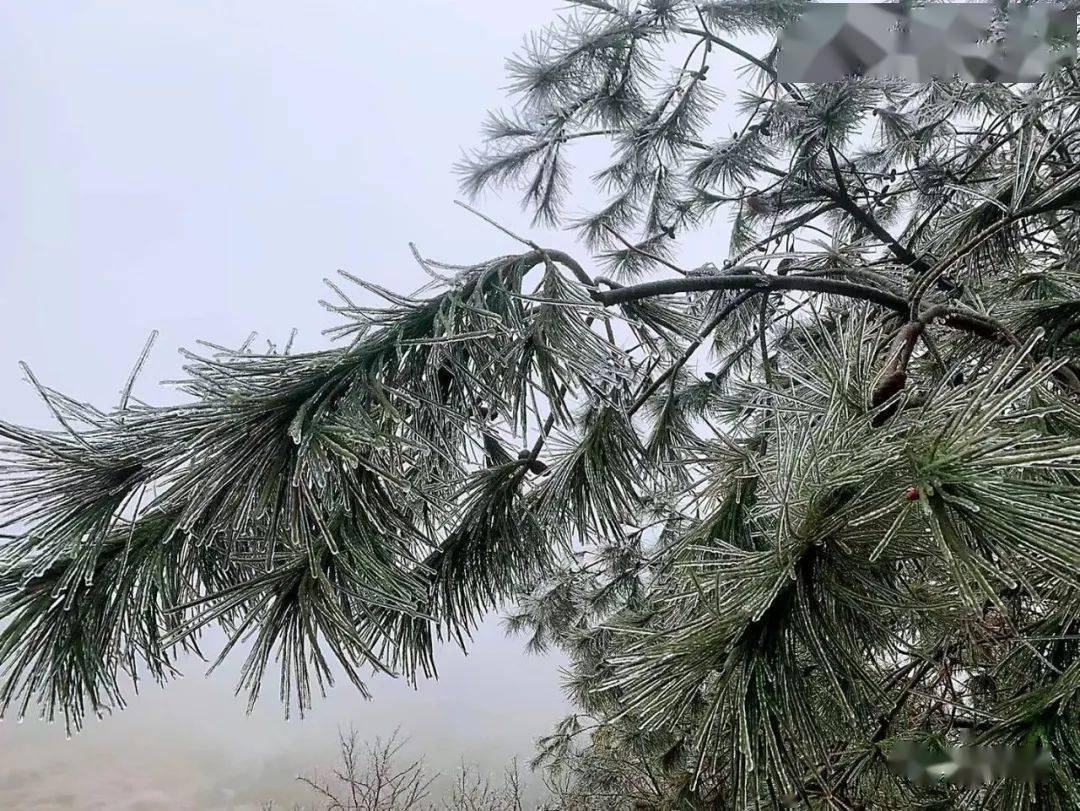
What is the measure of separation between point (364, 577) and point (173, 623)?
0.16 m

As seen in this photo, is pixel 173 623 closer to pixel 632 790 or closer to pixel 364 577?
pixel 364 577

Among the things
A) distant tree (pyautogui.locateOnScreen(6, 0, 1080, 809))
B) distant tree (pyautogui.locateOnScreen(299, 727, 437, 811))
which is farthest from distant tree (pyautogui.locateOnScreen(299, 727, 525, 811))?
distant tree (pyautogui.locateOnScreen(6, 0, 1080, 809))

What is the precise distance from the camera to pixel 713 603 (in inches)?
16.6

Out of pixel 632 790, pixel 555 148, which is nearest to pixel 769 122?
pixel 555 148

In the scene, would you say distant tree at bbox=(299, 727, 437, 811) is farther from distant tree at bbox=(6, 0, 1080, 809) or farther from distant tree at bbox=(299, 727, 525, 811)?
distant tree at bbox=(6, 0, 1080, 809)

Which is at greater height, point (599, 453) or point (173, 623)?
point (599, 453)

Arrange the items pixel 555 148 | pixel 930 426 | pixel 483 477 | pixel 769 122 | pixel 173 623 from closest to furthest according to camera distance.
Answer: pixel 930 426, pixel 173 623, pixel 483 477, pixel 769 122, pixel 555 148
